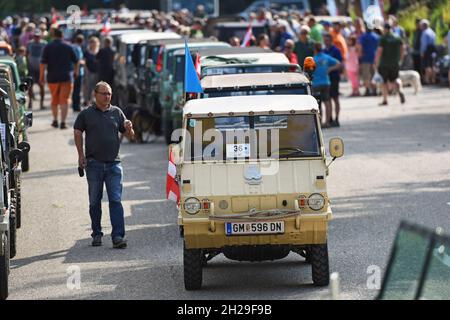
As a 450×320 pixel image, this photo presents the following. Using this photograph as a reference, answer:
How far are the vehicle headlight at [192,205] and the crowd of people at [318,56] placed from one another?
1281 centimetres

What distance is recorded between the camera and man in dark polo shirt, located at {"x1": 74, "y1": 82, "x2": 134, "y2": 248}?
47.9 feet

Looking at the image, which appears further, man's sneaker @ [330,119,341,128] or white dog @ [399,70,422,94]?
white dog @ [399,70,422,94]

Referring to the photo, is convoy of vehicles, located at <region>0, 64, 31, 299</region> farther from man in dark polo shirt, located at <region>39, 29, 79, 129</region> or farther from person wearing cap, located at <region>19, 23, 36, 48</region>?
person wearing cap, located at <region>19, 23, 36, 48</region>

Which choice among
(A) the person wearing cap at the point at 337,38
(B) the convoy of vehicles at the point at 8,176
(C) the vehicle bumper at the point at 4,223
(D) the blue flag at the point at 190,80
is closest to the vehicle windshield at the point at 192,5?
(A) the person wearing cap at the point at 337,38

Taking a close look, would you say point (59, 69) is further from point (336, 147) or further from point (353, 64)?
point (336, 147)

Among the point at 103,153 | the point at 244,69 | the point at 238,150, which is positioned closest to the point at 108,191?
the point at 103,153

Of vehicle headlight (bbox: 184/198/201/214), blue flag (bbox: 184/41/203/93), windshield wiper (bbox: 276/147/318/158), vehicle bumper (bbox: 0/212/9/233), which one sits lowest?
vehicle bumper (bbox: 0/212/9/233)

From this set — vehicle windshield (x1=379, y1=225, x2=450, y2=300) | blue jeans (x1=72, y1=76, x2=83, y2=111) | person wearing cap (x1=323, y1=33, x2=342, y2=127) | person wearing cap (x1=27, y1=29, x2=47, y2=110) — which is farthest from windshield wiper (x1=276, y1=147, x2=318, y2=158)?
person wearing cap (x1=27, y1=29, x2=47, y2=110)

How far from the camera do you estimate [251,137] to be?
12586 mm

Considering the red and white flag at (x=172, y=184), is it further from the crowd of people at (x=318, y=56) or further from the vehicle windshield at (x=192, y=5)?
the vehicle windshield at (x=192, y=5)

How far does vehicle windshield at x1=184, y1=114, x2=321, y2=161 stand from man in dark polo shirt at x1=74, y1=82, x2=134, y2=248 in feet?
6.66

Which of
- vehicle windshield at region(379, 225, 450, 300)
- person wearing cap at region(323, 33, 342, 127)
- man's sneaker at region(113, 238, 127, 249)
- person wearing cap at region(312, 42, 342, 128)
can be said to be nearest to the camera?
vehicle windshield at region(379, 225, 450, 300)

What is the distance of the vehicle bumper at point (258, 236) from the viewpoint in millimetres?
11867
